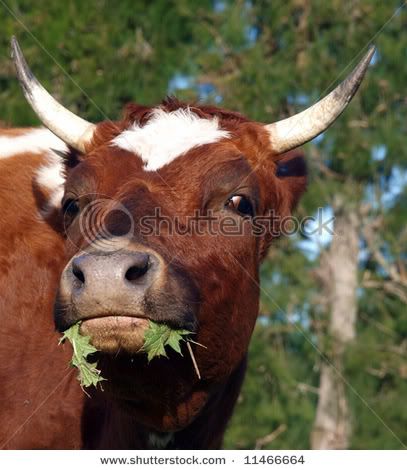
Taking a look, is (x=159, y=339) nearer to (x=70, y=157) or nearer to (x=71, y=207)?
(x=71, y=207)

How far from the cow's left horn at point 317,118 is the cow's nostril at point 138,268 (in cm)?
173

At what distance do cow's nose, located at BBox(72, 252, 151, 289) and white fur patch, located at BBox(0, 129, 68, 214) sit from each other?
6.50 ft

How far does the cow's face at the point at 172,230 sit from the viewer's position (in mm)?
4863

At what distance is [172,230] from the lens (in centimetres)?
530

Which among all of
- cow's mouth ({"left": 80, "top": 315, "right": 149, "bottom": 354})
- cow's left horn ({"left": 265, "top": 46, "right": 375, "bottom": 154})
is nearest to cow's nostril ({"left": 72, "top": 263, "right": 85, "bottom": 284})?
cow's mouth ({"left": 80, "top": 315, "right": 149, "bottom": 354})

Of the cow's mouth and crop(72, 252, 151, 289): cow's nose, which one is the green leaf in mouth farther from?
crop(72, 252, 151, 289): cow's nose

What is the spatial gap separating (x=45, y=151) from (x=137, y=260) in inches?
102

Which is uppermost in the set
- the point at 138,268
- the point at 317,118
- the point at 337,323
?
the point at 337,323

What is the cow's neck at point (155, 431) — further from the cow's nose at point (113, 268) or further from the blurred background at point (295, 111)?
the blurred background at point (295, 111)

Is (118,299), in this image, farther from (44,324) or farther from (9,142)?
(9,142)

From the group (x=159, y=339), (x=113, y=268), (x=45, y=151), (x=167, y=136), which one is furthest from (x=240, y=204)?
(x=45, y=151)

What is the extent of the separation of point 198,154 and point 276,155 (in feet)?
2.46

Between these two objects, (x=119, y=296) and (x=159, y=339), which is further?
(x=159, y=339)

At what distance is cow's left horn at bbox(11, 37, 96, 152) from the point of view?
20.7 feet
